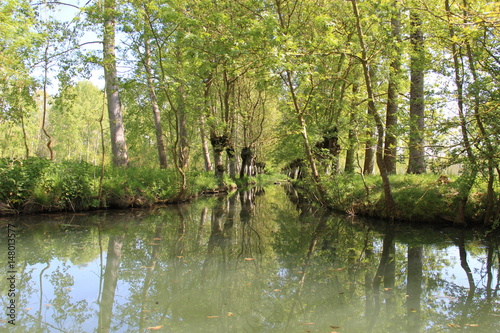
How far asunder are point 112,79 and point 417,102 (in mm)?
10563

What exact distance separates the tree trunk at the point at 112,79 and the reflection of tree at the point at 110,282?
708 cm

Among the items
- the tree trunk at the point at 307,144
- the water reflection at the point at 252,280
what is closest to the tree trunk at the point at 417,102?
the water reflection at the point at 252,280

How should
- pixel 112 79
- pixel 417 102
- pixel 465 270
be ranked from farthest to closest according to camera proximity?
1. pixel 112 79
2. pixel 417 102
3. pixel 465 270

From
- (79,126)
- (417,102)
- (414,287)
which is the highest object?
(79,126)

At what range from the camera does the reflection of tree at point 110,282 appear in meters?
3.83

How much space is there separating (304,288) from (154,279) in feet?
7.12

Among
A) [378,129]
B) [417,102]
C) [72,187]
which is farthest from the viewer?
[72,187]

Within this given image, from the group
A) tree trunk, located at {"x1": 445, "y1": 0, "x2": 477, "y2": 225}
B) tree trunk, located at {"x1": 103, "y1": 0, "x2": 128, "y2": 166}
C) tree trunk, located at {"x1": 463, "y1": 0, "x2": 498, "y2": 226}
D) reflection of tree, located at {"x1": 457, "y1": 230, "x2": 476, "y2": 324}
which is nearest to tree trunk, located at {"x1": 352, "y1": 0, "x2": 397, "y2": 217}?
tree trunk, located at {"x1": 445, "y1": 0, "x2": 477, "y2": 225}

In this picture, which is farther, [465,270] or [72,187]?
[72,187]

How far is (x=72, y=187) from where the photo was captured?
1184 cm

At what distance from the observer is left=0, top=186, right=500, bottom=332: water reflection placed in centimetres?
382

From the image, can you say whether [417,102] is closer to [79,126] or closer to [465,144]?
[465,144]

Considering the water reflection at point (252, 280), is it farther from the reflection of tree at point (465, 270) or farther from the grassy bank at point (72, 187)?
the grassy bank at point (72, 187)

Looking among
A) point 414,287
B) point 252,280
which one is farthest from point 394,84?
point 252,280
